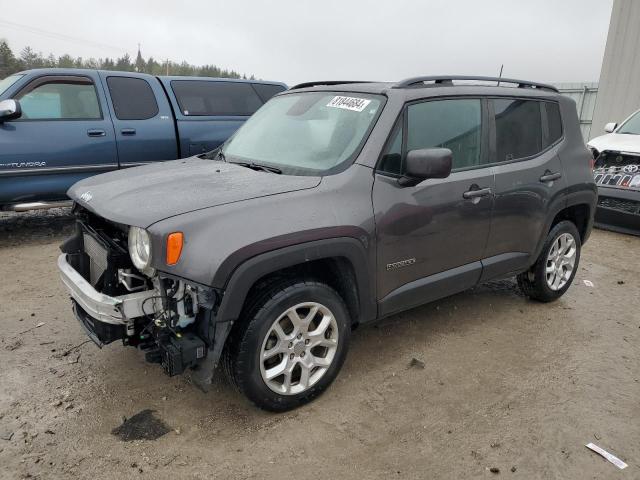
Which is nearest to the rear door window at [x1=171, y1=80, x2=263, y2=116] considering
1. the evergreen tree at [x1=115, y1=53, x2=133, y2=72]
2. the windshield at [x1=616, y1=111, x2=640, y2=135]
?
the windshield at [x1=616, y1=111, x2=640, y2=135]

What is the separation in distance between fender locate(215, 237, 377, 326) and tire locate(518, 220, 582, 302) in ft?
6.54

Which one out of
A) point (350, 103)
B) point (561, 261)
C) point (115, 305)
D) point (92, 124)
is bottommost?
point (561, 261)

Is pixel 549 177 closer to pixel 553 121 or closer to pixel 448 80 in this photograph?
pixel 553 121

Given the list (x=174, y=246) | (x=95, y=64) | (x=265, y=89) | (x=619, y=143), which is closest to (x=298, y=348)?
(x=174, y=246)

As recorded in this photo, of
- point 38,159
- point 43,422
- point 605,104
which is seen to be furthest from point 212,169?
point 605,104

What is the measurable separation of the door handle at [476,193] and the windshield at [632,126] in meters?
5.98

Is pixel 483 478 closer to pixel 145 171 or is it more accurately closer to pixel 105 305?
pixel 105 305

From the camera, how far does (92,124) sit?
238 inches

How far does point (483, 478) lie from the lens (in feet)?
7.99

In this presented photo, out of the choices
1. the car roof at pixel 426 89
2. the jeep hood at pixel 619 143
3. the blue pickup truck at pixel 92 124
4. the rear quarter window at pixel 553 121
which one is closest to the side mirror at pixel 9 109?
the blue pickup truck at pixel 92 124

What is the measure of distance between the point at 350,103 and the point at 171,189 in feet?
4.22

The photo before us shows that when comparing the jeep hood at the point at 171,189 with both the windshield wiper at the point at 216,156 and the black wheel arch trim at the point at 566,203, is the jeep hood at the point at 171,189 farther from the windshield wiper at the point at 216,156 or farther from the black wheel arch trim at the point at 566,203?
the black wheel arch trim at the point at 566,203

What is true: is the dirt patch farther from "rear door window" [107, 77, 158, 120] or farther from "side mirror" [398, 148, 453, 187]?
"rear door window" [107, 77, 158, 120]

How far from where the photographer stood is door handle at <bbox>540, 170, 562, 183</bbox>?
13.1ft
